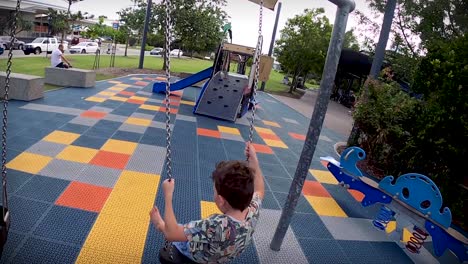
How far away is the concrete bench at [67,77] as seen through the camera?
1060 centimetres

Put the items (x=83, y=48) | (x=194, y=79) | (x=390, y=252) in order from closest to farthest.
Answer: (x=390, y=252), (x=194, y=79), (x=83, y=48)

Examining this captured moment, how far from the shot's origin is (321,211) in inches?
206

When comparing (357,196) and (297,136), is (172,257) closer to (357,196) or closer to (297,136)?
(357,196)

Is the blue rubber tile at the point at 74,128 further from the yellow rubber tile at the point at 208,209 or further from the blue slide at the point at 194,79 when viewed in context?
the blue slide at the point at 194,79

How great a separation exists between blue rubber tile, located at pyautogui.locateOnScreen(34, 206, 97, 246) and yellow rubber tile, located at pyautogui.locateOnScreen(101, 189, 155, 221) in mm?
261

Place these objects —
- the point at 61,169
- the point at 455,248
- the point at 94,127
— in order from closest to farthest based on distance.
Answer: the point at 455,248, the point at 61,169, the point at 94,127

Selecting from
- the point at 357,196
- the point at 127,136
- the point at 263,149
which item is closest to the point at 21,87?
the point at 127,136

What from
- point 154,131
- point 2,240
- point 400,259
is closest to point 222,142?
point 154,131

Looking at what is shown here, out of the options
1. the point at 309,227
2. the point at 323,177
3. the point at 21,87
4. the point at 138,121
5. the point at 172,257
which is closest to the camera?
the point at 172,257

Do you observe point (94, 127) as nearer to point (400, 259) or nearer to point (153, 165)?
point (153, 165)

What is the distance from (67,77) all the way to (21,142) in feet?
19.2

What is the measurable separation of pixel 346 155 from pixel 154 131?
425cm

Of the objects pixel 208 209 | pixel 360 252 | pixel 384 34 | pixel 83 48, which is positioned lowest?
pixel 360 252

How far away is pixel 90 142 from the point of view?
6.12 metres
